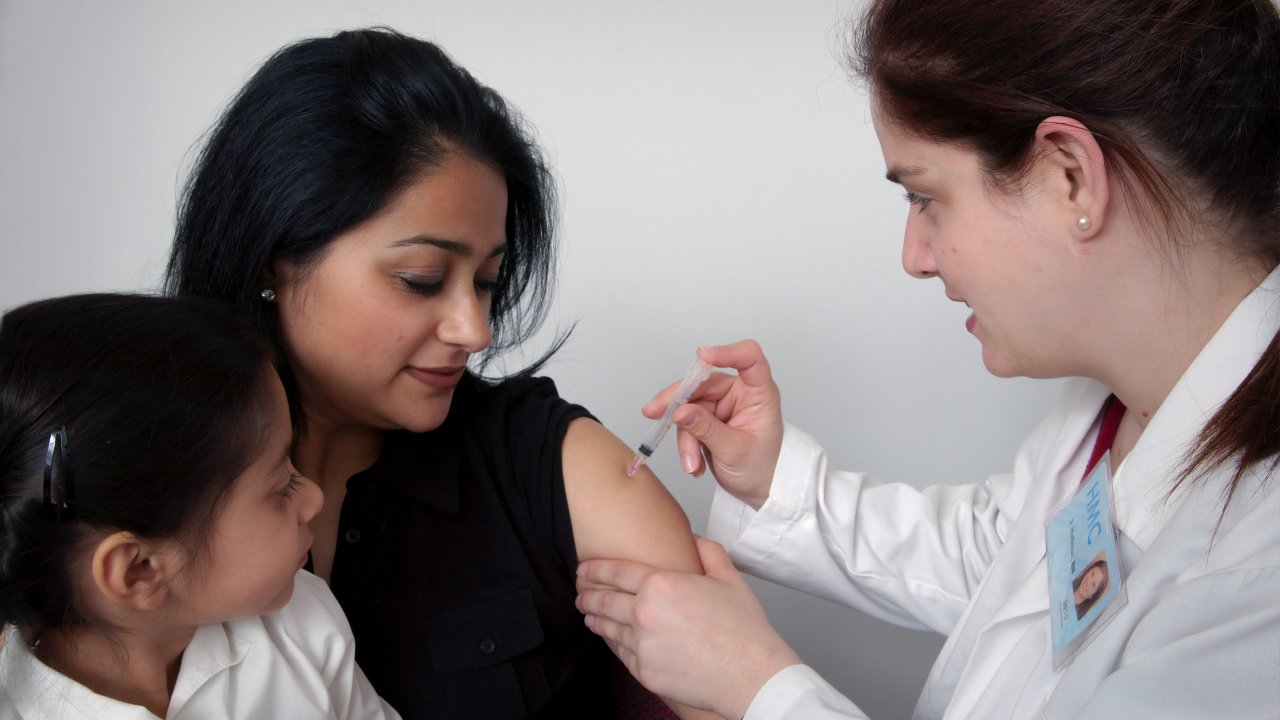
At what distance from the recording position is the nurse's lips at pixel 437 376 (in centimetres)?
151

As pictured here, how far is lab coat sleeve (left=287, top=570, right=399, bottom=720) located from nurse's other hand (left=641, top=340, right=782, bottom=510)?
54 centimetres

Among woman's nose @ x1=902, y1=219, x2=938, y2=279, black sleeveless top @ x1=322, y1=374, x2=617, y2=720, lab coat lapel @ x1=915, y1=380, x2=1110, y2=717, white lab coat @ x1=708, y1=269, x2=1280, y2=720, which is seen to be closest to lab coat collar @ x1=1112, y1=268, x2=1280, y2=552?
white lab coat @ x1=708, y1=269, x2=1280, y2=720

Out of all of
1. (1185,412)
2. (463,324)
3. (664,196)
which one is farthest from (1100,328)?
(664,196)

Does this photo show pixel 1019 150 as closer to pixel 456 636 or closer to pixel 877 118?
pixel 877 118

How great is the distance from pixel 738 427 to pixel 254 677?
2.57 ft

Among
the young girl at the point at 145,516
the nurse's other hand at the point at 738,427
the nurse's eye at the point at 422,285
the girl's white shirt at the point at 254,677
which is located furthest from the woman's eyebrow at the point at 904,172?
the girl's white shirt at the point at 254,677

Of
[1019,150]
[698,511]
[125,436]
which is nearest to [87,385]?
[125,436]

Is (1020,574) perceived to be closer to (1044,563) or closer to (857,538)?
(1044,563)

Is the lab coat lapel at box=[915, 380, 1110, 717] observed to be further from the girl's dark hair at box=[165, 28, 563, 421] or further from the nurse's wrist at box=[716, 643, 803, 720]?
the girl's dark hair at box=[165, 28, 563, 421]

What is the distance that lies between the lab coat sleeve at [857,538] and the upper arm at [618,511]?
209 mm

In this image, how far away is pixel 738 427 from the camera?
1695 mm

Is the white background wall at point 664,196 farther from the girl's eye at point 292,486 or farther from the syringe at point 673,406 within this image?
the girl's eye at point 292,486

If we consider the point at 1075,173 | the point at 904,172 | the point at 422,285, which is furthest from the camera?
the point at 422,285

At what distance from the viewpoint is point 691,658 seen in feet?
4.51
